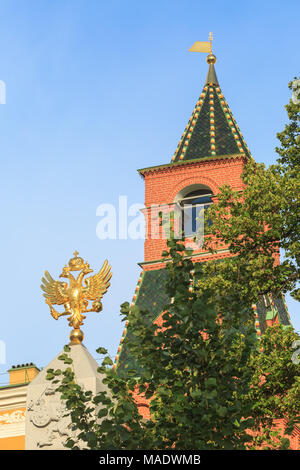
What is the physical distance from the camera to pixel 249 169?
840 inches

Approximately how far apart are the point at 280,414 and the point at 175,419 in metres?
5.99

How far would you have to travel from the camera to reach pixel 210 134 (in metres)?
35.1

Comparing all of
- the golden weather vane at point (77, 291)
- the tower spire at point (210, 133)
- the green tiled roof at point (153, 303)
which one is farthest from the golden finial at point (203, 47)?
the golden weather vane at point (77, 291)

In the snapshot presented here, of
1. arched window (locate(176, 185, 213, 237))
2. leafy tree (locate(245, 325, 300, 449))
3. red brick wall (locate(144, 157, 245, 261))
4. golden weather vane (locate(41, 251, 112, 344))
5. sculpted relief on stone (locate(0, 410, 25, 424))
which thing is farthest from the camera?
red brick wall (locate(144, 157, 245, 261))

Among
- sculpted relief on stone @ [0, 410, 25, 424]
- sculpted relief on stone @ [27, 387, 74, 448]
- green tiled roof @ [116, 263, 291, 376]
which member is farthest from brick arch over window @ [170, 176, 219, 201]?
sculpted relief on stone @ [27, 387, 74, 448]

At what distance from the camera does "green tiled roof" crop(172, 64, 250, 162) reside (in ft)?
114

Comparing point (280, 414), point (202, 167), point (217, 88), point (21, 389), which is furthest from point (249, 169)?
point (217, 88)

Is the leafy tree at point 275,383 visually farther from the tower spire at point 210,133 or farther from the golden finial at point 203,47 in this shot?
the golden finial at point 203,47

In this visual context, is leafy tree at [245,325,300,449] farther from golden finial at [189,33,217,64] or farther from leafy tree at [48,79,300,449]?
golden finial at [189,33,217,64]

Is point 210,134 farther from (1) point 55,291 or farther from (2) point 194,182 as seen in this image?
(1) point 55,291

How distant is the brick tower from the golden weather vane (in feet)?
48.3

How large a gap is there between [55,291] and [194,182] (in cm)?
1725
